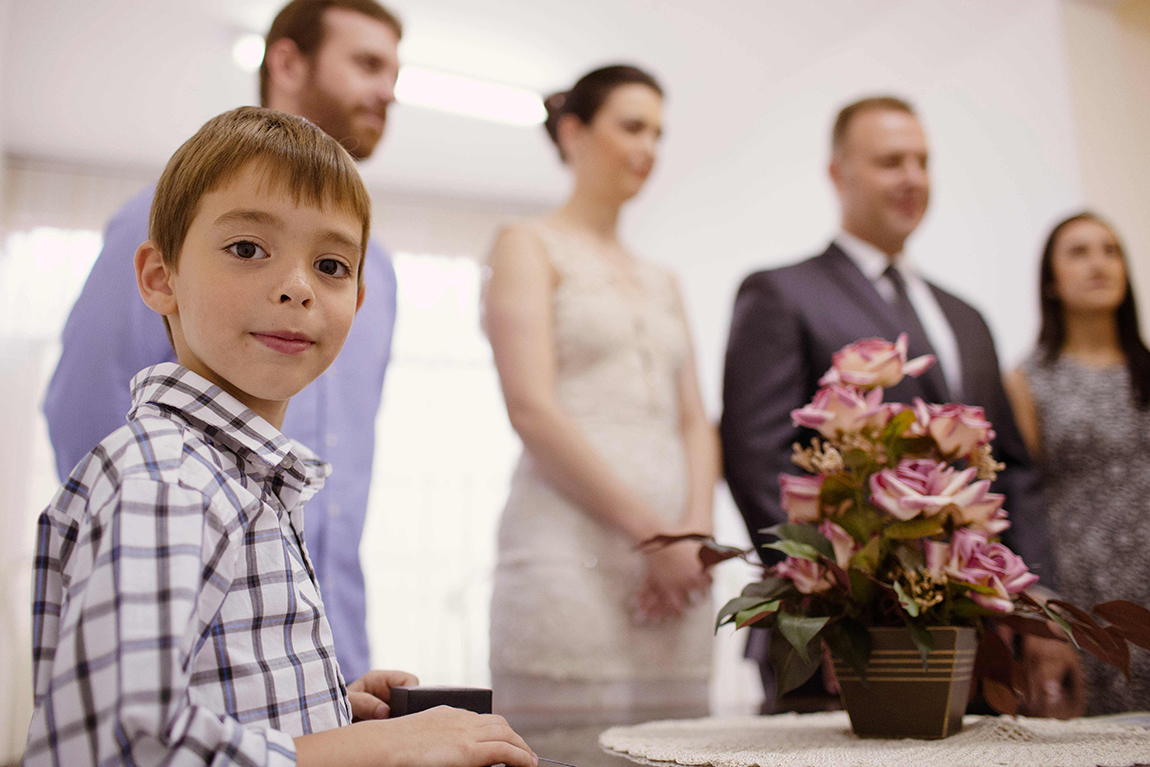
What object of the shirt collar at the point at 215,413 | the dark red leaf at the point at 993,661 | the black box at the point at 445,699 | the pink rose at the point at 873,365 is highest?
the pink rose at the point at 873,365

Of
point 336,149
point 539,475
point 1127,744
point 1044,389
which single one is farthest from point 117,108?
point 1127,744

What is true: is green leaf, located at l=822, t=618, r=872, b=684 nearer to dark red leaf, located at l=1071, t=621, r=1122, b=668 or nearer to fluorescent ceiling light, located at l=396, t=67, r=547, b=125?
dark red leaf, located at l=1071, t=621, r=1122, b=668

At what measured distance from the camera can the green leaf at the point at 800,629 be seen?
0.60m

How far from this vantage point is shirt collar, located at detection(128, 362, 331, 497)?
45cm

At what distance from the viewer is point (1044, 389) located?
5.81ft

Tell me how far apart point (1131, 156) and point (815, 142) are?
79 cm

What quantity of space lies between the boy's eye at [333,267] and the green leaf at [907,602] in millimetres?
430

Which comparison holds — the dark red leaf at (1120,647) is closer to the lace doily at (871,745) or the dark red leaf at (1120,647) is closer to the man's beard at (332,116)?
the lace doily at (871,745)

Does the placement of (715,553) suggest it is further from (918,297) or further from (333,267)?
(918,297)

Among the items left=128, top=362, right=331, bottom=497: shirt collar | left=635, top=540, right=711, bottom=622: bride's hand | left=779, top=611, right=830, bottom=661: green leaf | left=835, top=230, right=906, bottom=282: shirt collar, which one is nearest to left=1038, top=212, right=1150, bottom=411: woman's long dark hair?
left=835, top=230, right=906, bottom=282: shirt collar

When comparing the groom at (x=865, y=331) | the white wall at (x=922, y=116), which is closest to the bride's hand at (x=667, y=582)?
the groom at (x=865, y=331)

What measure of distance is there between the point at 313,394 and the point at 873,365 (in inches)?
23.1

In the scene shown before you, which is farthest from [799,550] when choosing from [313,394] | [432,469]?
[432,469]

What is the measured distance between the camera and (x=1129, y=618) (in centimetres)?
61
